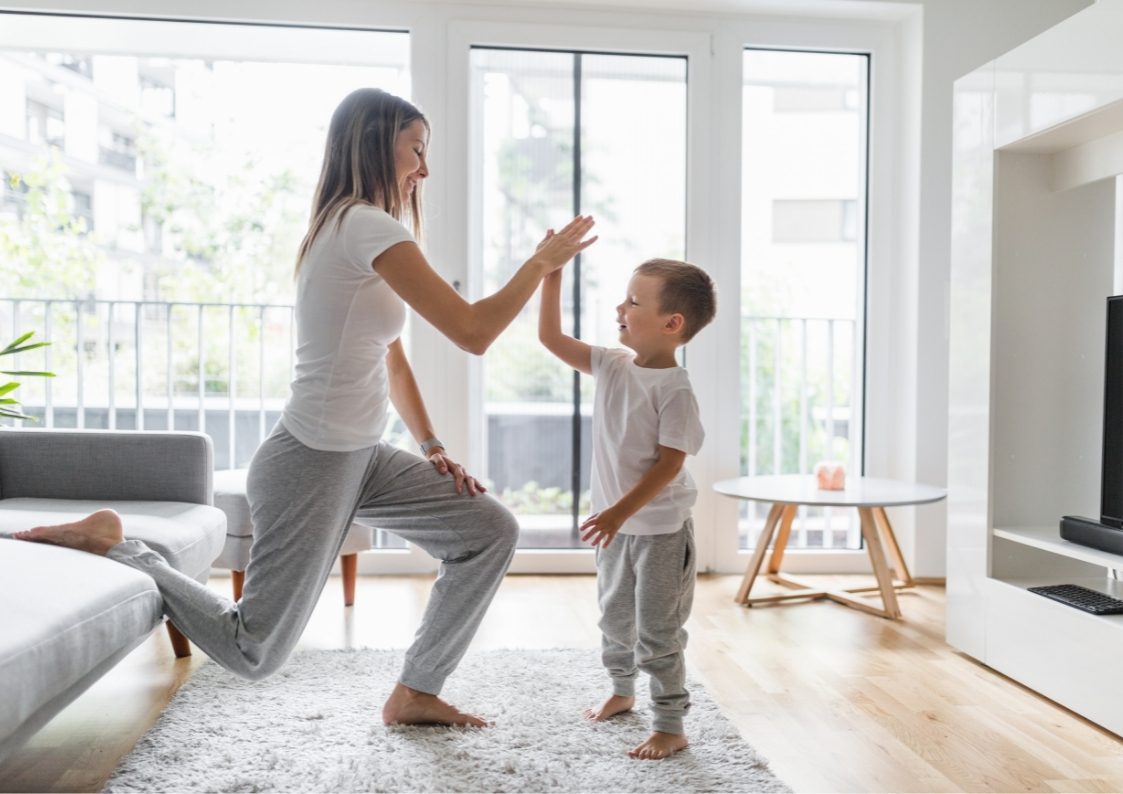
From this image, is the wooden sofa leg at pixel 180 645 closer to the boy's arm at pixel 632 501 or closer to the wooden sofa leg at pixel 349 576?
the wooden sofa leg at pixel 349 576

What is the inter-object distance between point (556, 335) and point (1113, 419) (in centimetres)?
143

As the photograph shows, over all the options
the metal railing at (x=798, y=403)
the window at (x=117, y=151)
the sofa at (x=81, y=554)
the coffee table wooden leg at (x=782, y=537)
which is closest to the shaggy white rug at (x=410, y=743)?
the sofa at (x=81, y=554)

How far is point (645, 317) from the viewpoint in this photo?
195 cm

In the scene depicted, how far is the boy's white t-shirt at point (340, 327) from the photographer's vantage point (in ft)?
5.75

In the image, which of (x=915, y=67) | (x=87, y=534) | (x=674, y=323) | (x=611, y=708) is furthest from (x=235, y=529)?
(x=915, y=67)

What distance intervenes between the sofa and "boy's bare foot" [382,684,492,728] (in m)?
0.50

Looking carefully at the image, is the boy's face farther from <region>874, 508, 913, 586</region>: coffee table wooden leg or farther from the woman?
<region>874, 508, 913, 586</region>: coffee table wooden leg

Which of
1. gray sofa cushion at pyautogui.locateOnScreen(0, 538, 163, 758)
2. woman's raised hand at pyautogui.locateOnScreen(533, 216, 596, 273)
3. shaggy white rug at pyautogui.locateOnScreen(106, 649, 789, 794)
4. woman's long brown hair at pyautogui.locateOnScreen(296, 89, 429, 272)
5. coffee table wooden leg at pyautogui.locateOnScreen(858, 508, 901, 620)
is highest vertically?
woman's long brown hair at pyautogui.locateOnScreen(296, 89, 429, 272)

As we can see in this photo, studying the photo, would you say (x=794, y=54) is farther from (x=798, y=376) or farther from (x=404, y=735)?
(x=404, y=735)

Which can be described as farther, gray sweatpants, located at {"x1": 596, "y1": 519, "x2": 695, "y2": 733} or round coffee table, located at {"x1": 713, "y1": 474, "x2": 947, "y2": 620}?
round coffee table, located at {"x1": 713, "y1": 474, "x2": 947, "y2": 620}

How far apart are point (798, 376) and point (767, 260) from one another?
59cm

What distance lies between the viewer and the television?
2.31m

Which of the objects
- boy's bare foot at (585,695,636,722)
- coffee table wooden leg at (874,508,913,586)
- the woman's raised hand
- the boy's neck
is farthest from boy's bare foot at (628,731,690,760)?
coffee table wooden leg at (874,508,913,586)

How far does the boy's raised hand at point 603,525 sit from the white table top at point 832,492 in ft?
4.24
